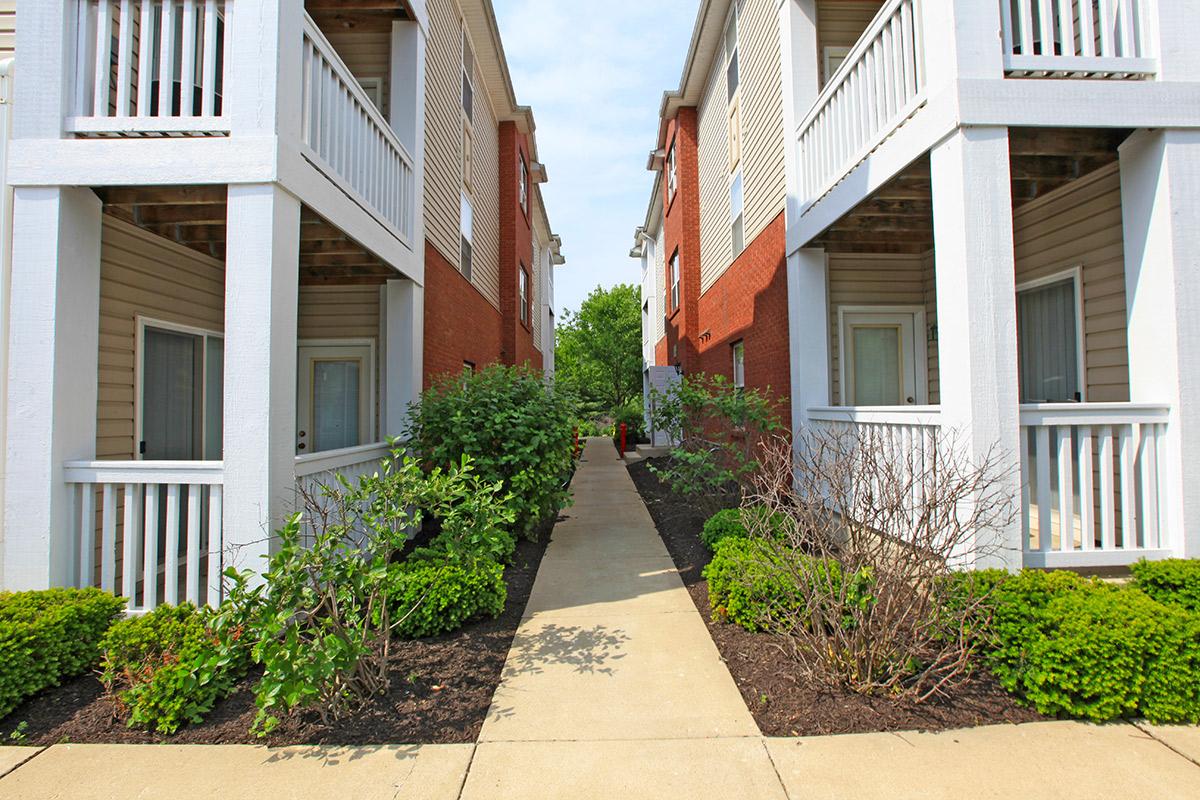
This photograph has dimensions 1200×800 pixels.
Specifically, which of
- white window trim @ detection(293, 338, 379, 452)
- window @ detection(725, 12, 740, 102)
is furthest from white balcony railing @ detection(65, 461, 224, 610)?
window @ detection(725, 12, 740, 102)

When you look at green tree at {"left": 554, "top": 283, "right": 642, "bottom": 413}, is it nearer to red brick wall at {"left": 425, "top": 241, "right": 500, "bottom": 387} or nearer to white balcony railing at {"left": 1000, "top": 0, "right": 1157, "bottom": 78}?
red brick wall at {"left": 425, "top": 241, "right": 500, "bottom": 387}

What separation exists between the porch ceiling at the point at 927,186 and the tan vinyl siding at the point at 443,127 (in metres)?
5.12

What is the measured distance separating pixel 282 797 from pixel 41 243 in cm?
393

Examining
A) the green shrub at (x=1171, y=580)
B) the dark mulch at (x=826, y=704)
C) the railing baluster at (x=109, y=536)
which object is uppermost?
the railing baluster at (x=109, y=536)

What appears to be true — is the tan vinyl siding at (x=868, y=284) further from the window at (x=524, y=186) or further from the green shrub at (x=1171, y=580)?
the window at (x=524, y=186)

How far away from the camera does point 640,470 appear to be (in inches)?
500

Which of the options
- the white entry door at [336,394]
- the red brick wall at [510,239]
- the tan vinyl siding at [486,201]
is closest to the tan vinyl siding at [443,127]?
the tan vinyl siding at [486,201]

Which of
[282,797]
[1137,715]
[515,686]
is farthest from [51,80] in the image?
[1137,715]

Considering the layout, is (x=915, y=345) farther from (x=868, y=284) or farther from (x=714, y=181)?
(x=714, y=181)

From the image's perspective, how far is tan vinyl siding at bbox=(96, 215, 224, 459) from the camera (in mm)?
4645

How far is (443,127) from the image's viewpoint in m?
8.44

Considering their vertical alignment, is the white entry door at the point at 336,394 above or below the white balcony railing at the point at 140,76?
below

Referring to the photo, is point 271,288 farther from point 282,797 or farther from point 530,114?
point 530,114

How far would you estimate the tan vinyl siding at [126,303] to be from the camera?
4.64 metres
